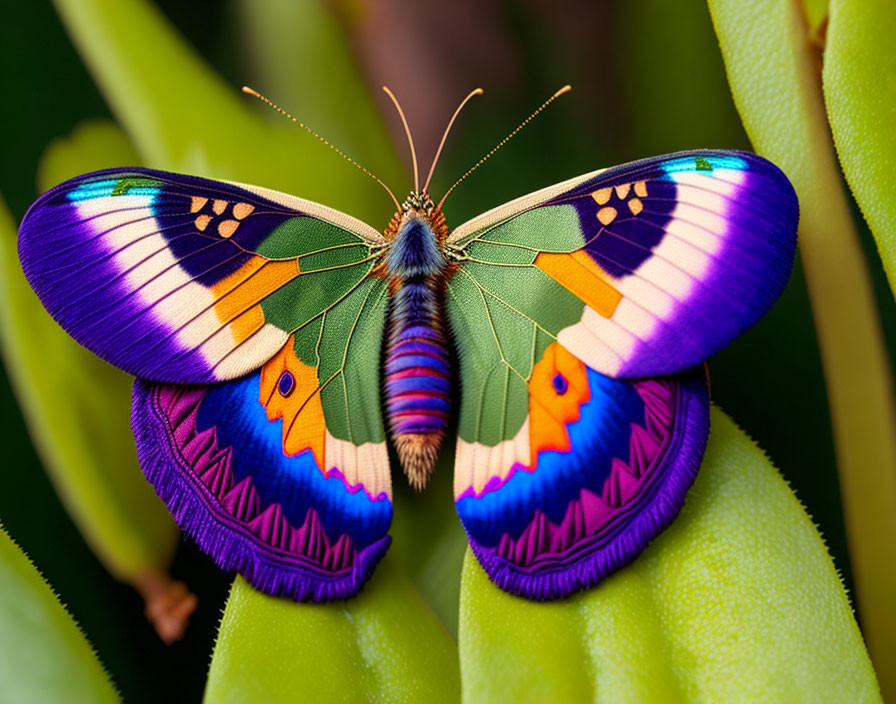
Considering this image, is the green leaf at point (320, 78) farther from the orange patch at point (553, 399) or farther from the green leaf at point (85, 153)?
the orange patch at point (553, 399)

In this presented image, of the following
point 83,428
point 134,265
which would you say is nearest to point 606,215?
point 134,265

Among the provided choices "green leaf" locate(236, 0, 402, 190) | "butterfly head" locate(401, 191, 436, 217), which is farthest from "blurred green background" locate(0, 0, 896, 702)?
"butterfly head" locate(401, 191, 436, 217)

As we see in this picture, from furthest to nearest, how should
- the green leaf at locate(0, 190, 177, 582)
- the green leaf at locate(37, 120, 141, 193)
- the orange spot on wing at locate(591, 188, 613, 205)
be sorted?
1. the green leaf at locate(37, 120, 141, 193)
2. the green leaf at locate(0, 190, 177, 582)
3. the orange spot on wing at locate(591, 188, 613, 205)

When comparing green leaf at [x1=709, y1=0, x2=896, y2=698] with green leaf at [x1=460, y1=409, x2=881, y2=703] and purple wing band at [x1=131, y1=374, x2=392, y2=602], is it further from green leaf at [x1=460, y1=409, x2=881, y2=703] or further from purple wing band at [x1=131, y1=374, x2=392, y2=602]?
purple wing band at [x1=131, y1=374, x2=392, y2=602]

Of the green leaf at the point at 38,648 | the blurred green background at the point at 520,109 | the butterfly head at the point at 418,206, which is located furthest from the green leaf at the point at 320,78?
the green leaf at the point at 38,648

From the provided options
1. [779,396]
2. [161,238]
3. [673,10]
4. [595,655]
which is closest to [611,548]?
[595,655]

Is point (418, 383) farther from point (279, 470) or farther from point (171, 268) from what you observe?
point (171, 268)
